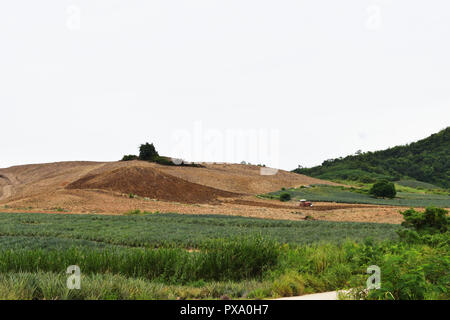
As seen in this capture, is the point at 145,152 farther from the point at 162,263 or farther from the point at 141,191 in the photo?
the point at 162,263

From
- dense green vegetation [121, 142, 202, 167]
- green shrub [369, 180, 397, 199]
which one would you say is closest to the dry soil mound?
dense green vegetation [121, 142, 202, 167]

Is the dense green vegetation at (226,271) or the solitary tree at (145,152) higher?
the solitary tree at (145,152)

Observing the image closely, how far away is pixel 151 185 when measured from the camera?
1652 inches

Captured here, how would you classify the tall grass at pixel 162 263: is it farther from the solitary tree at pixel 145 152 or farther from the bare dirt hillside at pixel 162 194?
the solitary tree at pixel 145 152

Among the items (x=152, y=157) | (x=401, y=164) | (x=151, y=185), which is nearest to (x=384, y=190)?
(x=151, y=185)

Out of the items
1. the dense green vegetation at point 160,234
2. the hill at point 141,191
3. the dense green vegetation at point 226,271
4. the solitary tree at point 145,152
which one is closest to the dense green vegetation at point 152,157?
the solitary tree at point 145,152

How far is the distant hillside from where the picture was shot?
276 feet

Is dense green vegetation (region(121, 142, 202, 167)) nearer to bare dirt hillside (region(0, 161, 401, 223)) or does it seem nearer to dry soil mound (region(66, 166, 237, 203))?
bare dirt hillside (region(0, 161, 401, 223))

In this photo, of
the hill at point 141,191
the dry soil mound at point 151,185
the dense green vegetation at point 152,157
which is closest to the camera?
the hill at point 141,191

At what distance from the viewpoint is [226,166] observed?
70250mm

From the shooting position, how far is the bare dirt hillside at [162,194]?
28625 millimetres

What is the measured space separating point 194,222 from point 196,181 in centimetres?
2757

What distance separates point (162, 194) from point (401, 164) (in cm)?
7622
